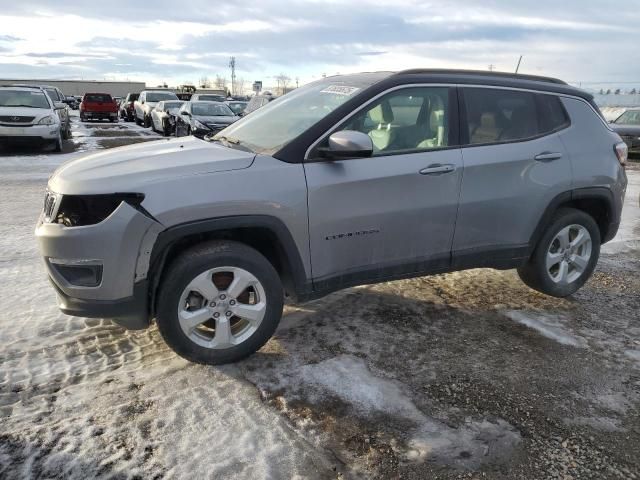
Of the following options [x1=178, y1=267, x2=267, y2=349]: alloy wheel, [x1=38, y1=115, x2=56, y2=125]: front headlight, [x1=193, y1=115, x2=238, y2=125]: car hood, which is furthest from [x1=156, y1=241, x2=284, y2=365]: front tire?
[x1=193, y1=115, x2=238, y2=125]: car hood

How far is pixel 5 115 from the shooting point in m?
12.9

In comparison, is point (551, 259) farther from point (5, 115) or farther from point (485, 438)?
point (5, 115)

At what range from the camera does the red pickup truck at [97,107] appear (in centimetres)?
2806

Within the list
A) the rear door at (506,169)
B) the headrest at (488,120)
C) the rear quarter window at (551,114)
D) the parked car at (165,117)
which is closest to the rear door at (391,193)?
the rear door at (506,169)

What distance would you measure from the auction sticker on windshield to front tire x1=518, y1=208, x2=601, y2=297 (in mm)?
2035

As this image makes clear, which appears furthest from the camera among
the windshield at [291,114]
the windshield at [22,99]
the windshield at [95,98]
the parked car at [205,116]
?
the windshield at [95,98]

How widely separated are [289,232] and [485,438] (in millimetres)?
1600

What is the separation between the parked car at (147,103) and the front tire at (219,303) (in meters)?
21.9

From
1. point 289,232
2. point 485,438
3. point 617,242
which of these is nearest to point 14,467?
point 289,232

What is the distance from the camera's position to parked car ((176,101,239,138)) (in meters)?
15.5

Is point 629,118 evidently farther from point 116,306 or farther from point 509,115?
point 116,306

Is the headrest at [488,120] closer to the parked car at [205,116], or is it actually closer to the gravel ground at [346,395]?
the gravel ground at [346,395]

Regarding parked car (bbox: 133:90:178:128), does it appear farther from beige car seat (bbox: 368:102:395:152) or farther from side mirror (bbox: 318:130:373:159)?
side mirror (bbox: 318:130:373:159)

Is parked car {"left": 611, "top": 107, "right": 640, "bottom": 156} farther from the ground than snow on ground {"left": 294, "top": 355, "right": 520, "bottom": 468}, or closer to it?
farther from the ground
